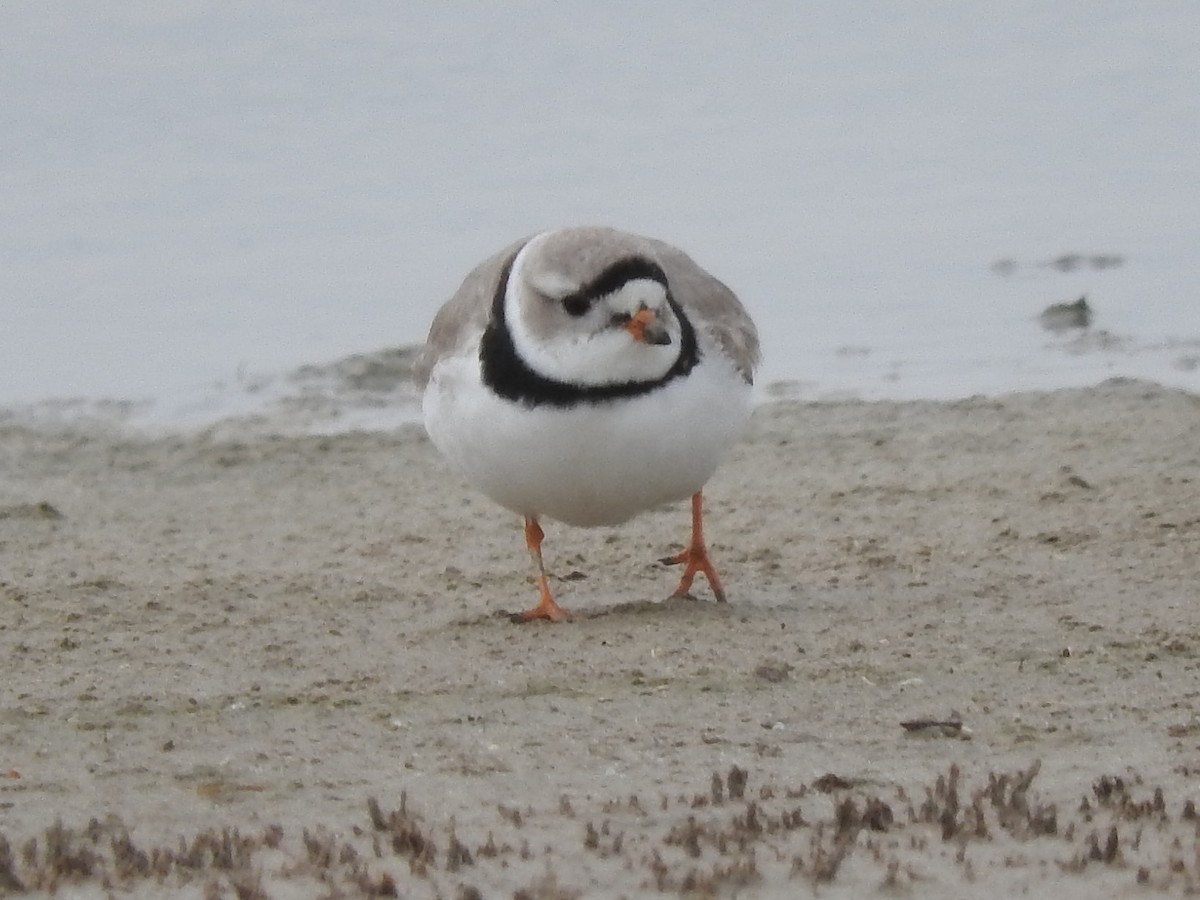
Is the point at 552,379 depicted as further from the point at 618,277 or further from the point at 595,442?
the point at 618,277

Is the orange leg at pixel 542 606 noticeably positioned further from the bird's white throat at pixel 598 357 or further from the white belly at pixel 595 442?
the bird's white throat at pixel 598 357

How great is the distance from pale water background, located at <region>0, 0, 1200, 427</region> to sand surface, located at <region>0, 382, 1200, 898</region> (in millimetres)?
1497

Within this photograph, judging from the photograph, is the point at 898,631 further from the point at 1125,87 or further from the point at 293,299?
the point at 1125,87

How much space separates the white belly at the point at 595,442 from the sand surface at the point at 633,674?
367 mm

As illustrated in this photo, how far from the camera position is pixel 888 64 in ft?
50.0

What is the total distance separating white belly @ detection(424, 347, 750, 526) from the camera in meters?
5.74

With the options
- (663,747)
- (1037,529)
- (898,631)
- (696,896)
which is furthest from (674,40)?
(696,896)

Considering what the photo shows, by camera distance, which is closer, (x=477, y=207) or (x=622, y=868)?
(x=622, y=868)

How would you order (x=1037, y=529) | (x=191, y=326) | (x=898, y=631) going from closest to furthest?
(x=898, y=631), (x=1037, y=529), (x=191, y=326)

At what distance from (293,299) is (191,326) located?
24.4 inches

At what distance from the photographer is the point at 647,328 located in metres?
5.61

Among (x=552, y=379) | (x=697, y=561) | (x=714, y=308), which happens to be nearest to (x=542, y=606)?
(x=697, y=561)

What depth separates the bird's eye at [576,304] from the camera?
5711 mm

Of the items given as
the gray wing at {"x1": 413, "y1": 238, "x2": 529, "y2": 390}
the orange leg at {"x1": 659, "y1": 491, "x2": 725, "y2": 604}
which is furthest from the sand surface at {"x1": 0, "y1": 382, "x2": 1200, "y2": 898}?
the gray wing at {"x1": 413, "y1": 238, "x2": 529, "y2": 390}
